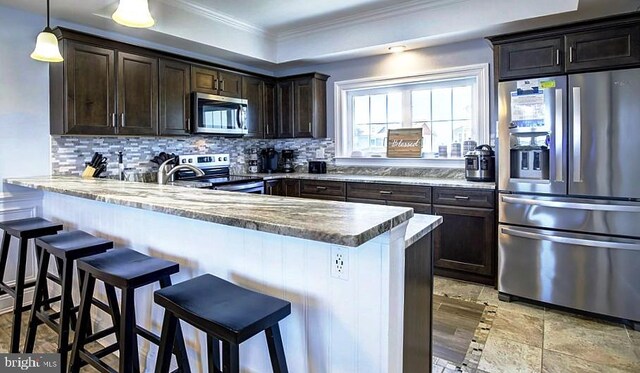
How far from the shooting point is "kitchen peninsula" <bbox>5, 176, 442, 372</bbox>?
1262 millimetres

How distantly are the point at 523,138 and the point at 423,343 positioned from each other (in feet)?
6.52

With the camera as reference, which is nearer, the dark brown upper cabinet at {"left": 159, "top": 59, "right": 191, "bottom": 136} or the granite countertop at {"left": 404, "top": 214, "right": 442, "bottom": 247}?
the granite countertop at {"left": 404, "top": 214, "right": 442, "bottom": 247}

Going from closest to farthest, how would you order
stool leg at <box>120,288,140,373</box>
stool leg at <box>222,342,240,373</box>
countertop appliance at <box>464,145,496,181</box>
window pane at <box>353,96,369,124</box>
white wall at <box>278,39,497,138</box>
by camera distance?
stool leg at <box>222,342,240,373</box>
stool leg at <box>120,288,140,373</box>
countertop appliance at <box>464,145,496,181</box>
white wall at <box>278,39,497,138</box>
window pane at <box>353,96,369,124</box>

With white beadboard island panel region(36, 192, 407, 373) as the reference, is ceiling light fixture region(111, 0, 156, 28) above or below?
above

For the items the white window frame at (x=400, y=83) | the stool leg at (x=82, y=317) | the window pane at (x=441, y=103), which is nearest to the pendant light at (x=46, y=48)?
the stool leg at (x=82, y=317)

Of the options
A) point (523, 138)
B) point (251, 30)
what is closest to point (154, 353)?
point (523, 138)

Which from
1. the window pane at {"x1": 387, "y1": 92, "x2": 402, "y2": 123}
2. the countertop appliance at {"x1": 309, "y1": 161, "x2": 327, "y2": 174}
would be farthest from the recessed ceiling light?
the countertop appliance at {"x1": 309, "y1": 161, "x2": 327, "y2": 174}

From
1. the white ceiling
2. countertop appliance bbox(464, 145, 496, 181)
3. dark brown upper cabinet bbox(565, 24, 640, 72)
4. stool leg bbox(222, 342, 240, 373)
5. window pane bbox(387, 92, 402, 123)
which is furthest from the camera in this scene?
window pane bbox(387, 92, 402, 123)

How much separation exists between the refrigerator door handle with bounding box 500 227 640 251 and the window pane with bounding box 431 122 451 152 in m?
1.39

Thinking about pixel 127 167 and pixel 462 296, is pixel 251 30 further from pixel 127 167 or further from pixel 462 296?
pixel 462 296

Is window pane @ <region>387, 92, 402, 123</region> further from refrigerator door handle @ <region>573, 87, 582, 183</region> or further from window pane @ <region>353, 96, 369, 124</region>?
refrigerator door handle @ <region>573, 87, 582, 183</region>

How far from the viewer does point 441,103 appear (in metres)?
4.21

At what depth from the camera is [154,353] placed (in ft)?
6.76

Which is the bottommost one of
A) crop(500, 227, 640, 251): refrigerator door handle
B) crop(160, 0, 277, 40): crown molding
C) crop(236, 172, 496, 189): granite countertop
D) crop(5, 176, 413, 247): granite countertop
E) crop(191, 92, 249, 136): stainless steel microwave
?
crop(500, 227, 640, 251): refrigerator door handle
